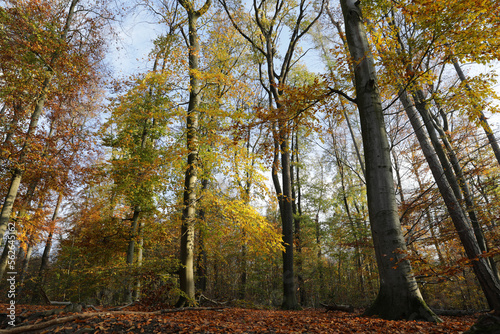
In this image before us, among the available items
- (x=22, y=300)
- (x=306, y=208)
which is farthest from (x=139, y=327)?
(x=306, y=208)

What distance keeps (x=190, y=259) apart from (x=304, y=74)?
40.0 feet

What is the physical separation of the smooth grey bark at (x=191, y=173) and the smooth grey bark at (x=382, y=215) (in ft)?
15.9

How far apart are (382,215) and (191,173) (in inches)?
222

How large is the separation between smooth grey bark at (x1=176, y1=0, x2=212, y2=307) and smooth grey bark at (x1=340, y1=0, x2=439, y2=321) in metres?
4.85

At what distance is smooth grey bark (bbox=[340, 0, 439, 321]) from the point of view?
135 inches

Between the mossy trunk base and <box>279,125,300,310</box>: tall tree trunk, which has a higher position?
<box>279,125,300,310</box>: tall tree trunk

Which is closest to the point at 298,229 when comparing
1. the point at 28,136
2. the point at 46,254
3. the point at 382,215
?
the point at 382,215

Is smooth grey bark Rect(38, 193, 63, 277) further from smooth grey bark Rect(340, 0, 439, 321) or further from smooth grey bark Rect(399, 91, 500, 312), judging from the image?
smooth grey bark Rect(399, 91, 500, 312)

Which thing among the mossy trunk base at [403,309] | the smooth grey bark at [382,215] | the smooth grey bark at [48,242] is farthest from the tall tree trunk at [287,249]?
the smooth grey bark at [48,242]

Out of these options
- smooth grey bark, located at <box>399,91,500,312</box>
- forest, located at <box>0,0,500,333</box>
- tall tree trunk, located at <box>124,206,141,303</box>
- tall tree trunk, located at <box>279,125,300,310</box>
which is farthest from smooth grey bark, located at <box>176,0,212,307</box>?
smooth grey bark, located at <box>399,91,500,312</box>

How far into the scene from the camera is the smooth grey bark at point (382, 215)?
11.3ft

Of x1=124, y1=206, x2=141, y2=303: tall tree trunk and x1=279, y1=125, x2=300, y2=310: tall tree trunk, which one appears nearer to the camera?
x1=279, y1=125, x2=300, y2=310: tall tree trunk

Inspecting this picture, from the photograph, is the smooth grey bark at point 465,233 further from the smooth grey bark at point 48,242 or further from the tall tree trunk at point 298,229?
the smooth grey bark at point 48,242

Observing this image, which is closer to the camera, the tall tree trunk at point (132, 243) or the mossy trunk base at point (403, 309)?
the mossy trunk base at point (403, 309)
